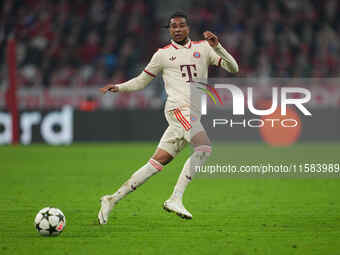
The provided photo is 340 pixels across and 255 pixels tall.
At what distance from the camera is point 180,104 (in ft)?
24.1

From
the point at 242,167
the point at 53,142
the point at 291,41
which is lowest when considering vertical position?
the point at 53,142

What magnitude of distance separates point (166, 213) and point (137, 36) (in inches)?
580

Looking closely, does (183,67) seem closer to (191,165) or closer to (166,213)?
(191,165)

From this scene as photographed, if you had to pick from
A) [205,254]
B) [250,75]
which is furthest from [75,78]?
[205,254]

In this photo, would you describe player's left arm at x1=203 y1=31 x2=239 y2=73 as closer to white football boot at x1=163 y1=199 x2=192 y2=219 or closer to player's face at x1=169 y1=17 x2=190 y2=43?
player's face at x1=169 y1=17 x2=190 y2=43

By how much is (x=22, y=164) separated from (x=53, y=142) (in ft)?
16.8

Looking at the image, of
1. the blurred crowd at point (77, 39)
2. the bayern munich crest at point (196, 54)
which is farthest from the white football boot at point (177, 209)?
the blurred crowd at point (77, 39)

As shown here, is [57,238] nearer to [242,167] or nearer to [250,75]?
[242,167]

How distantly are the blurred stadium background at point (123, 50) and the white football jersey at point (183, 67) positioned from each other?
11.8m

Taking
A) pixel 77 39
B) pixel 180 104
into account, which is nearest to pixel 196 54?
pixel 180 104

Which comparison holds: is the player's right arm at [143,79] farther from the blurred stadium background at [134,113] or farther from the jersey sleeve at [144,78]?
the blurred stadium background at [134,113]

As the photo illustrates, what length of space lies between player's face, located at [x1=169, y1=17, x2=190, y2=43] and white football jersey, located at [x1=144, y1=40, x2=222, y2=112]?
0.09 m

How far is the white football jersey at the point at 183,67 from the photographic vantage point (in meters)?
7.32

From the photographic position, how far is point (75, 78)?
812 inches
